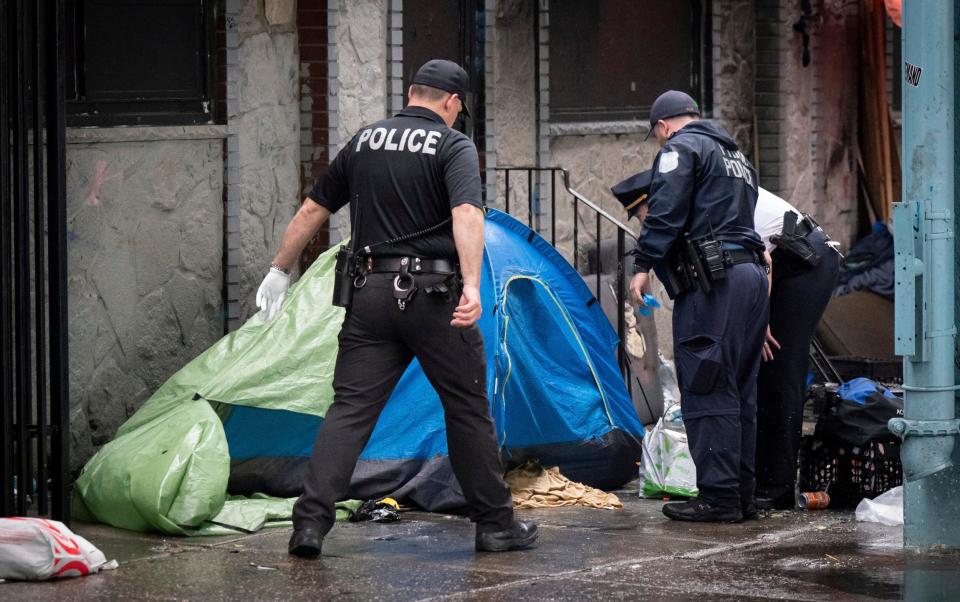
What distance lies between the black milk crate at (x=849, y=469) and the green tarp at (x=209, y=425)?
2.08 meters

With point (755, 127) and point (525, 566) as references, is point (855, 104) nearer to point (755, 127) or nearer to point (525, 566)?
point (755, 127)

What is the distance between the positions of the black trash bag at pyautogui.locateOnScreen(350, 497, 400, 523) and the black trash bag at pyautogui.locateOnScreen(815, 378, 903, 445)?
191cm

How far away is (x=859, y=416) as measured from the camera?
287 inches

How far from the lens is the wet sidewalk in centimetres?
555

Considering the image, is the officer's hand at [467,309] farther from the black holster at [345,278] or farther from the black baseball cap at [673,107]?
the black baseball cap at [673,107]

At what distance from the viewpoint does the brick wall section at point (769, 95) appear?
38.5 feet

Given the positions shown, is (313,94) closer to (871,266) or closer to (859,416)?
(859,416)

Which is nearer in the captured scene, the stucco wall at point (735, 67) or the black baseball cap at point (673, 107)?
the black baseball cap at point (673, 107)

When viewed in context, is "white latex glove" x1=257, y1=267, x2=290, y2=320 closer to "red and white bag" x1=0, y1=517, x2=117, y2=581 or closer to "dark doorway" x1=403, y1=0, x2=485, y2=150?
"red and white bag" x1=0, y1=517, x2=117, y2=581

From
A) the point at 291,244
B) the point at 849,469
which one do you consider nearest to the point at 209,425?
the point at 291,244

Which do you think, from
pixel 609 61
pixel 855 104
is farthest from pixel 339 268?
pixel 855 104

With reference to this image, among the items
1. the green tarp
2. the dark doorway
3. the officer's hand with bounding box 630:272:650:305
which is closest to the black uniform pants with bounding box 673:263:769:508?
the officer's hand with bounding box 630:272:650:305

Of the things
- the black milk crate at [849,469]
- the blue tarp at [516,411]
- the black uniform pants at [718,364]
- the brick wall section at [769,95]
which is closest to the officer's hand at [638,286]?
the black uniform pants at [718,364]

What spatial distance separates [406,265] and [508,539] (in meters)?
1.09
